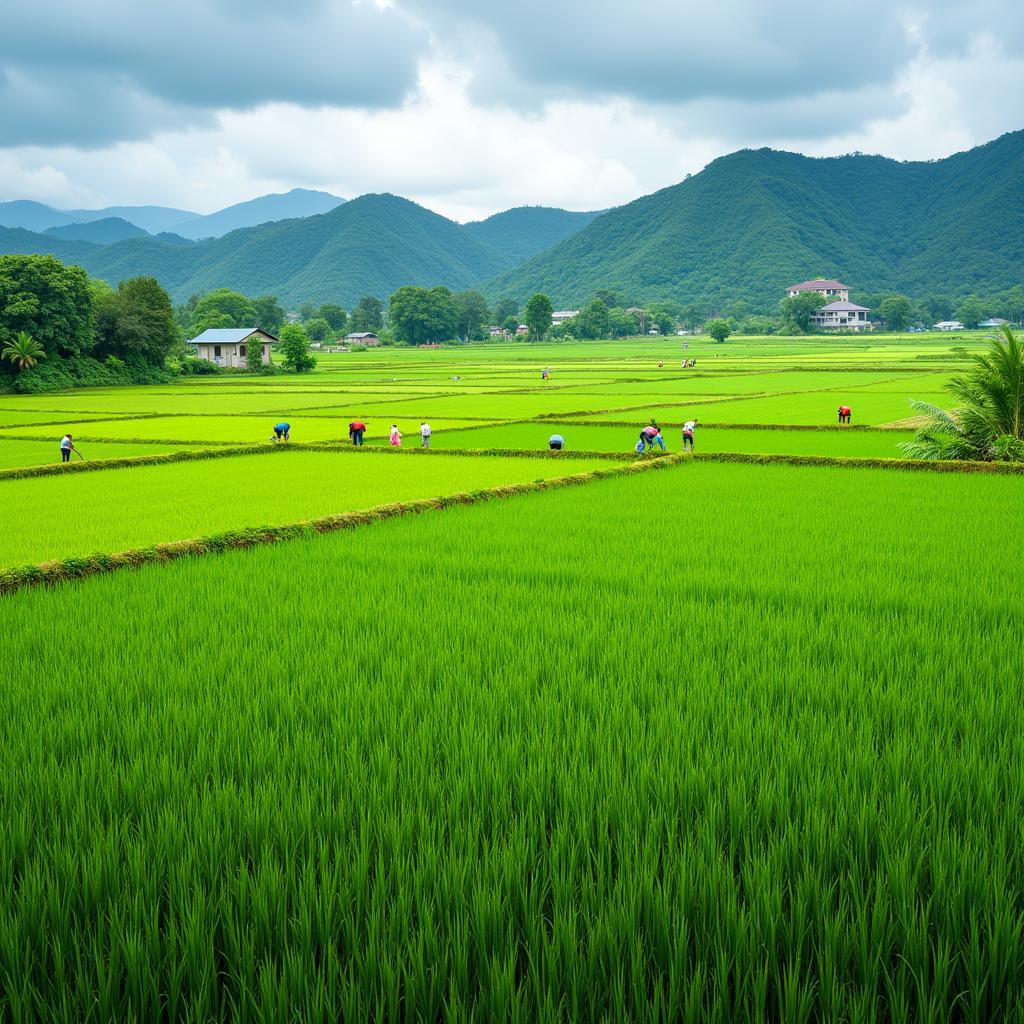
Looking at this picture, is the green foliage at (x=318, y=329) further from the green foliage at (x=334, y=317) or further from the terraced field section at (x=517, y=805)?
the terraced field section at (x=517, y=805)

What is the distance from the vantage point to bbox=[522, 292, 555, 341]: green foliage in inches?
4663

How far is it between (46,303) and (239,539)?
44619mm

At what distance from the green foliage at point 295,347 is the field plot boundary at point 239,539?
52936mm

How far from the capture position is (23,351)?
150ft

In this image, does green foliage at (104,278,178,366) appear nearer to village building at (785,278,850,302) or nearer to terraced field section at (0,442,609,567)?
terraced field section at (0,442,609,567)

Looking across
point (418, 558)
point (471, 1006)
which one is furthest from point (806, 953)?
point (418, 558)

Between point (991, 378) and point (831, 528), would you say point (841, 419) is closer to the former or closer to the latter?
point (991, 378)

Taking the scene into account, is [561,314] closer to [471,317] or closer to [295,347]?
[471,317]

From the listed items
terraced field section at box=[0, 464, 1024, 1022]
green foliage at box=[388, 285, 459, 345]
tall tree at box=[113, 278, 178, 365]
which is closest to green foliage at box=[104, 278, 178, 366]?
tall tree at box=[113, 278, 178, 365]

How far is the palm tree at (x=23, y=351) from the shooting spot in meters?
45.6

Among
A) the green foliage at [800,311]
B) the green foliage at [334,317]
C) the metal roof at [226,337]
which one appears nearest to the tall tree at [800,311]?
the green foliage at [800,311]

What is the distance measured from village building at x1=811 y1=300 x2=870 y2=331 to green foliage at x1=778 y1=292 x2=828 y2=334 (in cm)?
355

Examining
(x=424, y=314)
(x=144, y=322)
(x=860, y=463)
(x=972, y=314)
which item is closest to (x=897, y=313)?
(x=972, y=314)

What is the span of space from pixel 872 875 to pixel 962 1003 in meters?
0.51
